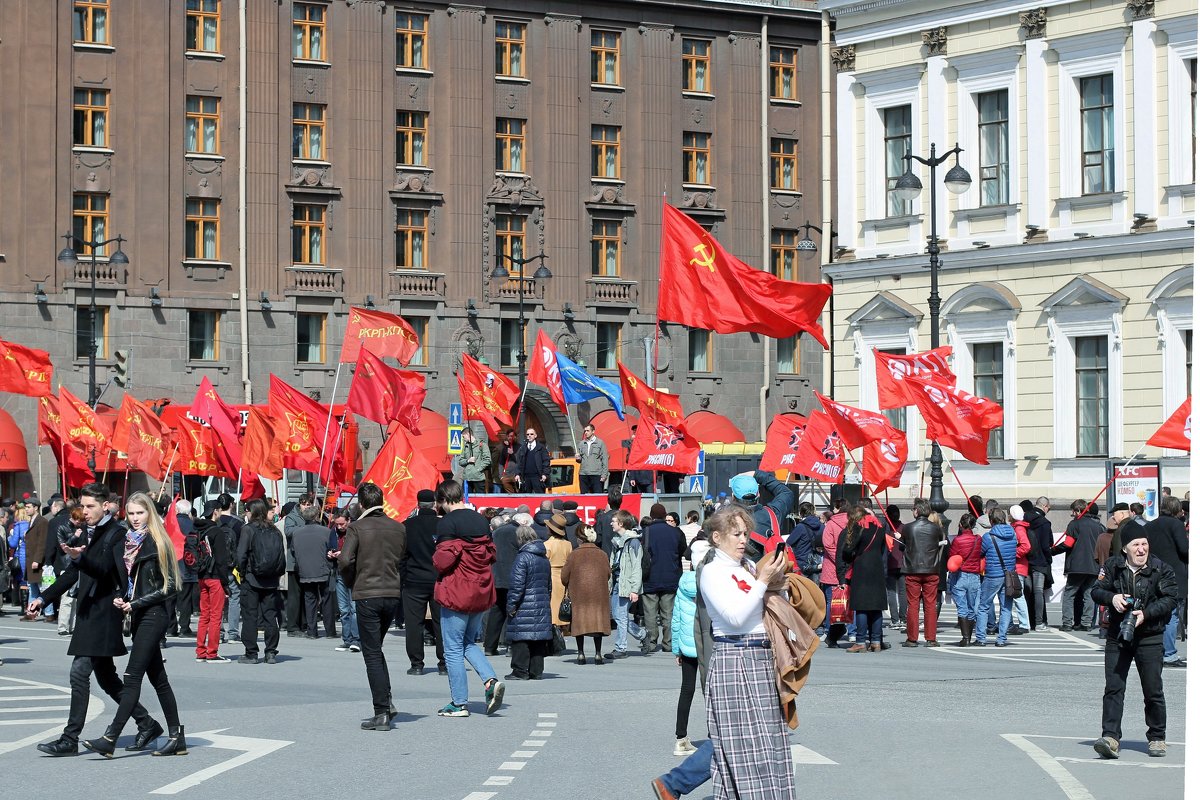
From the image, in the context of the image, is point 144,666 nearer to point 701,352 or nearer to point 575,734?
point 575,734

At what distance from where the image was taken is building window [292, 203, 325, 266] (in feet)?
185

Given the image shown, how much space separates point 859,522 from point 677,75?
37977mm

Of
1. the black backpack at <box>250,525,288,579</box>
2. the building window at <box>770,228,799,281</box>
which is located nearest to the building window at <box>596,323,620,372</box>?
the building window at <box>770,228,799,281</box>

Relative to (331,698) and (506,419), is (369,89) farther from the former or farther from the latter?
(331,698)

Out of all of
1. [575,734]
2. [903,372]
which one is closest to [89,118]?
[903,372]

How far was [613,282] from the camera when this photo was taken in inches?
2341

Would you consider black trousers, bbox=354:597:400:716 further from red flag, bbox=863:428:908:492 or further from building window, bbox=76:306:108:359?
building window, bbox=76:306:108:359

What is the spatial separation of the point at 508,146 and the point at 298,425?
2536cm

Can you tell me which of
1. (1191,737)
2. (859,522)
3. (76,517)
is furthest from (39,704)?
(1191,737)

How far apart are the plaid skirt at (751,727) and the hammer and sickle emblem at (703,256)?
1754 cm

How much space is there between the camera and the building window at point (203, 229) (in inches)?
2190

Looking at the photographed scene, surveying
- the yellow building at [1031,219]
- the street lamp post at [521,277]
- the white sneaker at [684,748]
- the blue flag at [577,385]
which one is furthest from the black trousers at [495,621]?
the street lamp post at [521,277]

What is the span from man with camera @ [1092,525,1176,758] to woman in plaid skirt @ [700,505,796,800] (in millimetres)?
4988

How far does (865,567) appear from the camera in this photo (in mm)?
23891
